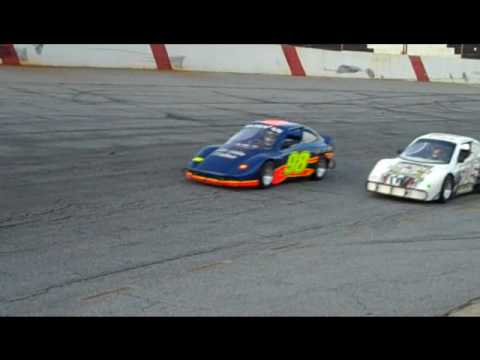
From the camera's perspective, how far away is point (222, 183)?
16219mm

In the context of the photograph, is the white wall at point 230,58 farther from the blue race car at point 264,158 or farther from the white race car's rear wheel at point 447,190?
the white race car's rear wheel at point 447,190

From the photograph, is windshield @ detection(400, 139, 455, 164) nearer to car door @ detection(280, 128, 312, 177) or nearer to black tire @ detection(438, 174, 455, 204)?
black tire @ detection(438, 174, 455, 204)

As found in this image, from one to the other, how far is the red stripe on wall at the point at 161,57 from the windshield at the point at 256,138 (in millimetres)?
16224

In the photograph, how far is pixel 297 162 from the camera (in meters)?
17.6

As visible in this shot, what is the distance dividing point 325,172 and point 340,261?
25.2ft

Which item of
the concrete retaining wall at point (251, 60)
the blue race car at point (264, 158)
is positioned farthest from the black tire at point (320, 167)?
the concrete retaining wall at point (251, 60)

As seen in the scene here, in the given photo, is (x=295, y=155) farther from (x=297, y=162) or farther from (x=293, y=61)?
(x=293, y=61)

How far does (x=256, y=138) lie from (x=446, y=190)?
4.20 metres

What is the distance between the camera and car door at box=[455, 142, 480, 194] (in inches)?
677

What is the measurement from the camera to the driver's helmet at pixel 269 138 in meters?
17.4

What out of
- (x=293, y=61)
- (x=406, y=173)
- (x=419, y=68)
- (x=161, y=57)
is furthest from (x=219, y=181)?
(x=419, y=68)

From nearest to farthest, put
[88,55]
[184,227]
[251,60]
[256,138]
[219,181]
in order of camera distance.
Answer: [184,227], [219,181], [256,138], [88,55], [251,60]

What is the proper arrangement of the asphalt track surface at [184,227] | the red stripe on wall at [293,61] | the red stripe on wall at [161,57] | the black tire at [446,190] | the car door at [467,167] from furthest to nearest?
the red stripe on wall at [293,61] < the red stripe on wall at [161,57] < the car door at [467,167] < the black tire at [446,190] < the asphalt track surface at [184,227]
